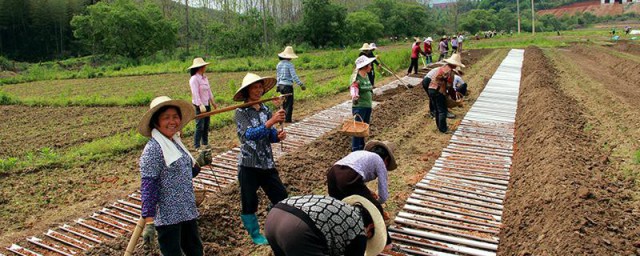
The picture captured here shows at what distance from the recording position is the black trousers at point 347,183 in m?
3.59

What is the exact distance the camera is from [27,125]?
38.0 ft

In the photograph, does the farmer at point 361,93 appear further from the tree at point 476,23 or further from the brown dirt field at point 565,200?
the tree at point 476,23

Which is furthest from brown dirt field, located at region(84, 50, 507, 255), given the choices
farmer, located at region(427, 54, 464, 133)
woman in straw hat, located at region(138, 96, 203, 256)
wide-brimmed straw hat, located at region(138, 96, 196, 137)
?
wide-brimmed straw hat, located at region(138, 96, 196, 137)

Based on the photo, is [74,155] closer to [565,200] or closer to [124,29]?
[565,200]

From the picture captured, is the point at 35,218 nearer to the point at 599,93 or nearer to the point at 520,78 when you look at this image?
the point at 599,93

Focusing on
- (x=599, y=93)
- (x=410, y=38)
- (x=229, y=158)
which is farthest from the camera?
(x=410, y=38)

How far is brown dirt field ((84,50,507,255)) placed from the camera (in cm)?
442

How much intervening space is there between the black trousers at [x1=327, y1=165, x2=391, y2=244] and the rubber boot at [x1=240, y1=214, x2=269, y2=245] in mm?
870

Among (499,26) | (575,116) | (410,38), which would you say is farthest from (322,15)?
(499,26)

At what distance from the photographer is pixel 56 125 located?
448 inches

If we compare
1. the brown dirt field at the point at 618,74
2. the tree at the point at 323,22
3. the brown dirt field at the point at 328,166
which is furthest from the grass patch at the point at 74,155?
the tree at the point at 323,22

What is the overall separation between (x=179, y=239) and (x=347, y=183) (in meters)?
1.27

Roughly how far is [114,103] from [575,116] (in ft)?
40.3

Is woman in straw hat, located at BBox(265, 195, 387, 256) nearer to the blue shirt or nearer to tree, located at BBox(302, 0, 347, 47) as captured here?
the blue shirt
